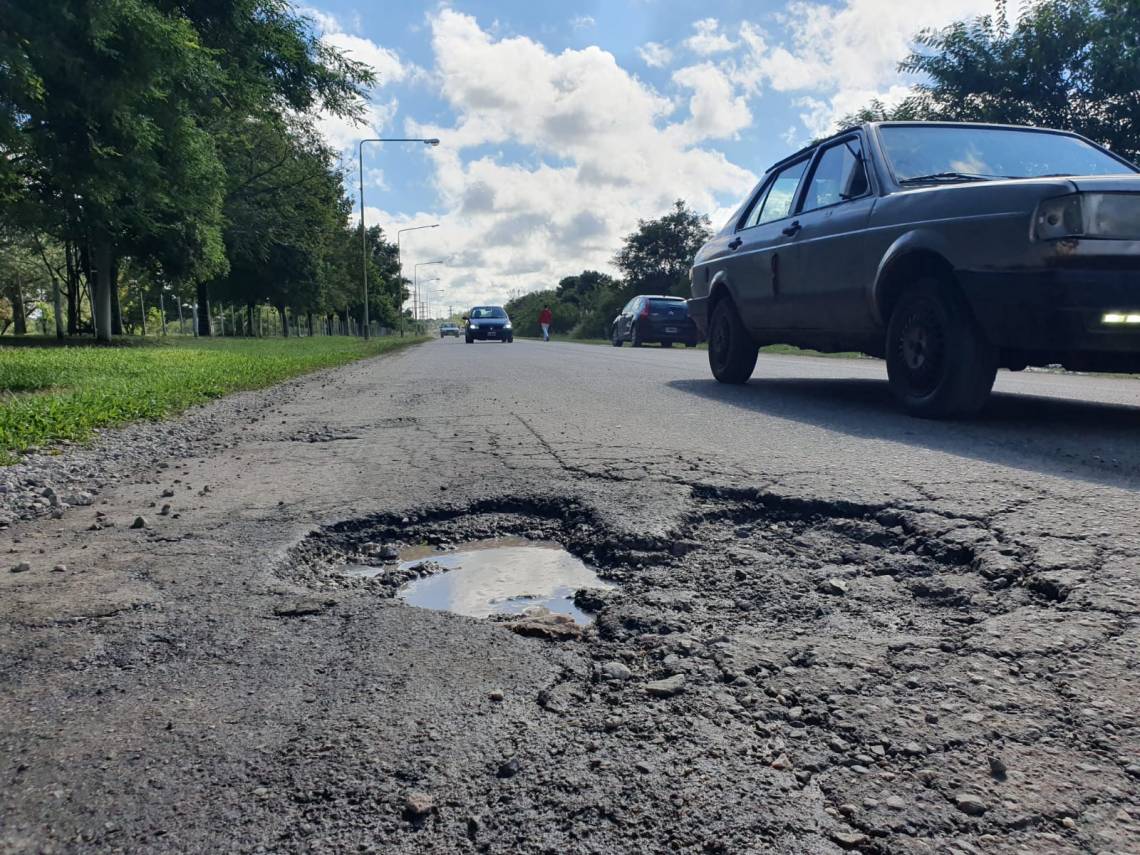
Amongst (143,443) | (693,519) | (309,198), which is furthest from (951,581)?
(309,198)

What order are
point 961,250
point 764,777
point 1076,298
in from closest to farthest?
point 764,777 → point 1076,298 → point 961,250

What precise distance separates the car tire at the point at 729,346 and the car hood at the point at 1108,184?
3.51 m

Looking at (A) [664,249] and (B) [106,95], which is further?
(A) [664,249]

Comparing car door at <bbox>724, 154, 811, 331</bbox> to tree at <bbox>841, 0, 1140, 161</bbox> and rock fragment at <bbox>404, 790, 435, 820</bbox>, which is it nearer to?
rock fragment at <bbox>404, 790, 435, 820</bbox>

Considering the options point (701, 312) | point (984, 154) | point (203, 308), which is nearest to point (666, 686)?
point (984, 154)

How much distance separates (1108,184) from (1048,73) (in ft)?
52.1

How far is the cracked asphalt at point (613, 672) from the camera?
1.34 meters

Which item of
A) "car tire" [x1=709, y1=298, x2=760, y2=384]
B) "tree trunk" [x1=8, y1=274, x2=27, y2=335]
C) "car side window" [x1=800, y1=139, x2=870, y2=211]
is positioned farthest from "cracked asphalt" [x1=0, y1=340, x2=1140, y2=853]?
"tree trunk" [x1=8, y1=274, x2=27, y2=335]

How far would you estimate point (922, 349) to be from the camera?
511cm

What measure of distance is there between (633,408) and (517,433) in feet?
4.90

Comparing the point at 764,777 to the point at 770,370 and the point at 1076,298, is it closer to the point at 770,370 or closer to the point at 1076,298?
the point at 1076,298

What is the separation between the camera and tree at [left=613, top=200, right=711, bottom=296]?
62406mm

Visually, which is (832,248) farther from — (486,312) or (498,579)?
(486,312)

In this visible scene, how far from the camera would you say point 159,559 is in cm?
274
